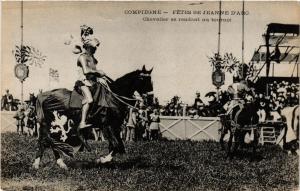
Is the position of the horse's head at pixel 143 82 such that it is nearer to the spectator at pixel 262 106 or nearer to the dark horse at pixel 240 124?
the dark horse at pixel 240 124

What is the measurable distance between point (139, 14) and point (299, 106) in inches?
89.3

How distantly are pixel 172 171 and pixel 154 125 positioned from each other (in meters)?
0.61

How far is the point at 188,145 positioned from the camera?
231 inches

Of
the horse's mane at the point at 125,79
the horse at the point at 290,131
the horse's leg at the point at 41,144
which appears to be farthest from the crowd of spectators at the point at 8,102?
the horse at the point at 290,131

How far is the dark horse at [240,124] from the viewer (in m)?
5.89

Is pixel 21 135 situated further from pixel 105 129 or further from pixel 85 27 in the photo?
pixel 85 27

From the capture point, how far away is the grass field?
19.0 ft

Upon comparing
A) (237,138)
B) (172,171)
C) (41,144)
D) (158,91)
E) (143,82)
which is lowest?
(172,171)

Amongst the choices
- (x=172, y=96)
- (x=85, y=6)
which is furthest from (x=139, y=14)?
(x=172, y=96)

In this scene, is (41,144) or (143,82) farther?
(41,144)

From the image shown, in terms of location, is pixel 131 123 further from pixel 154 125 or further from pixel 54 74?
pixel 54 74

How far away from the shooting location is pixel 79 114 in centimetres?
589

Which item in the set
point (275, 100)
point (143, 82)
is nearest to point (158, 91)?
point (143, 82)

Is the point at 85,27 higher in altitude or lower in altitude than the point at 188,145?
higher
